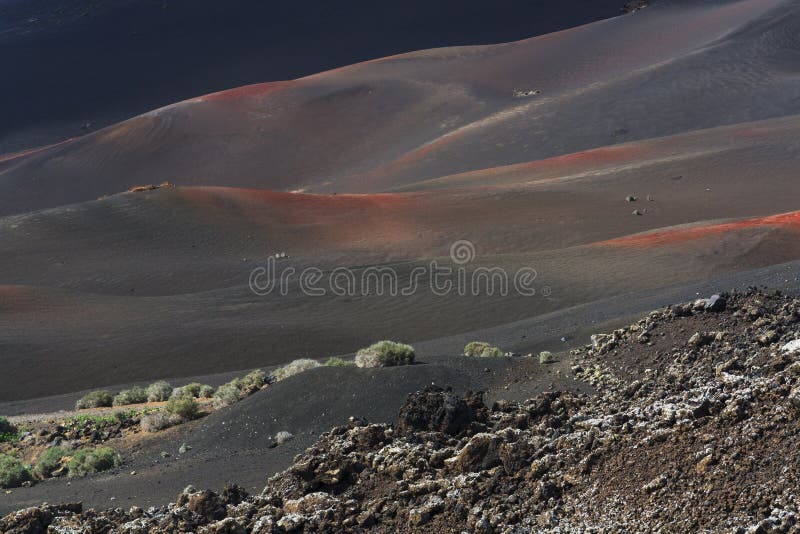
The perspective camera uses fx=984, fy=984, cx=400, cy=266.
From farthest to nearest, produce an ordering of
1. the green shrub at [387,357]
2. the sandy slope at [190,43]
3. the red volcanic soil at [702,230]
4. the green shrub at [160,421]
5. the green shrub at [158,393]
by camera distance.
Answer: the sandy slope at [190,43], the red volcanic soil at [702,230], the green shrub at [158,393], the green shrub at [387,357], the green shrub at [160,421]

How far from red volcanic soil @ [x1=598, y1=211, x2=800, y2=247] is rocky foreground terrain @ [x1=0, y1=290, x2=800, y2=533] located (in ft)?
49.3

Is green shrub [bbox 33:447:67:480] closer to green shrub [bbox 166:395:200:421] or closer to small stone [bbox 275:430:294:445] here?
green shrub [bbox 166:395:200:421]

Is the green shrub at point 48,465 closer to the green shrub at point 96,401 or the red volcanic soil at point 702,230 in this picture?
the green shrub at point 96,401

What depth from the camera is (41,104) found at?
7138 centimetres

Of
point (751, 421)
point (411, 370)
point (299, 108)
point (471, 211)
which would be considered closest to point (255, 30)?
point (299, 108)

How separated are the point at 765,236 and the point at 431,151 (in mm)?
23862

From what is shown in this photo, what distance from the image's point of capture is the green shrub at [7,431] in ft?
48.1

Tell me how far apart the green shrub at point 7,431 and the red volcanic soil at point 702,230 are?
15474 millimetres

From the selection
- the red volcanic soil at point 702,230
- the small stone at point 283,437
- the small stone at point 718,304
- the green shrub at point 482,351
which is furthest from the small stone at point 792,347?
the red volcanic soil at point 702,230

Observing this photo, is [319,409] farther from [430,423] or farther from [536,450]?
[536,450]

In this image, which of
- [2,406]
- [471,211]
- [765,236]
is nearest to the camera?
[2,406]

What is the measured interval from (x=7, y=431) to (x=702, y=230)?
17.0 meters

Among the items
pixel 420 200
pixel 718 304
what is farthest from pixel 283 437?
pixel 420 200

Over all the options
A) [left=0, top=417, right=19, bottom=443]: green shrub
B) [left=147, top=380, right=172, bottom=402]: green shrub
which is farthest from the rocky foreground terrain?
[left=147, top=380, right=172, bottom=402]: green shrub
